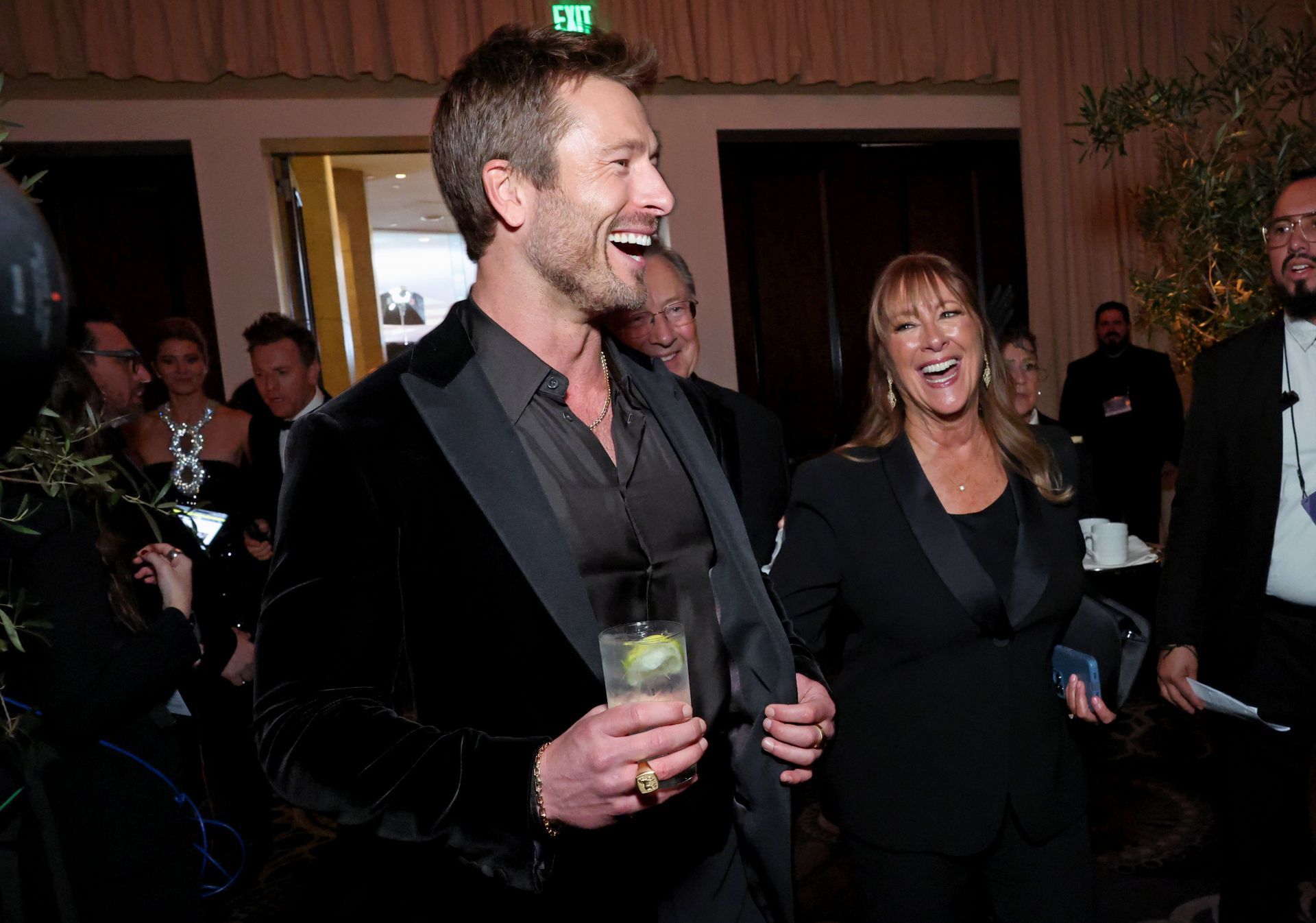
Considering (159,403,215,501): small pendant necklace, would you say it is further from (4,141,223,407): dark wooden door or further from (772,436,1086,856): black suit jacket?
(772,436,1086,856): black suit jacket

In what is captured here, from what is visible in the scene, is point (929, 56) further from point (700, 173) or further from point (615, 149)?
point (615, 149)

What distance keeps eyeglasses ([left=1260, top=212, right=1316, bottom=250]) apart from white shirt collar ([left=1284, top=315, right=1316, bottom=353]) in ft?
0.69

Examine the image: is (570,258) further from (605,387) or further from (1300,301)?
(1300,301)

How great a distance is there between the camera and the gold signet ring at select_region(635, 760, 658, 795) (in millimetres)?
1007

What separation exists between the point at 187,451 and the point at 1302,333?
3.52 metres

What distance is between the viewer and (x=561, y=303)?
133 centimetres

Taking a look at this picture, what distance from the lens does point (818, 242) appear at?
22.8 feet

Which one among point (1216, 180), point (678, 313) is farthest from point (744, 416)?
point (1216, 180)

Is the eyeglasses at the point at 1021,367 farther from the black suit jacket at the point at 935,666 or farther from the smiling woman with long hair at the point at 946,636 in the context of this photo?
the black suit jacket at the point at 935,666

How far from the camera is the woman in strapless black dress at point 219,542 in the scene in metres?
3.06

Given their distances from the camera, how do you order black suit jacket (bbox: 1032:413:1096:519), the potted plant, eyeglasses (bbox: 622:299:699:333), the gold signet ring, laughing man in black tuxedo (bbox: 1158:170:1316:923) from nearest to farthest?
the gold signet ring, black suit jacket (bbox: 1032:413:1096:519), laughing man in black tuxedo (bbox: 1158:170:1316:923), eyeglasses (bbox: 622:299:699:333), the potted plant

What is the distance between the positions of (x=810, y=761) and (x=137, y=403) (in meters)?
2.72

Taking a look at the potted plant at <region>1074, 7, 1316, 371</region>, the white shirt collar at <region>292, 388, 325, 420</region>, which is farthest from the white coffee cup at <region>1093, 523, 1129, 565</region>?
the white shirt collar at <region>292, 388, 325, 420</region>

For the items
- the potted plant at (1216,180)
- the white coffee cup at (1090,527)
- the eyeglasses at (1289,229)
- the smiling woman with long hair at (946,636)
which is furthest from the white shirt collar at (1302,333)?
the potted plant at (1216,180)
